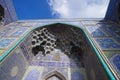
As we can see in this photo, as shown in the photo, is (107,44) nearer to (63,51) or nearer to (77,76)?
(77,76)

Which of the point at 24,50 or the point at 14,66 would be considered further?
the point at 24,50

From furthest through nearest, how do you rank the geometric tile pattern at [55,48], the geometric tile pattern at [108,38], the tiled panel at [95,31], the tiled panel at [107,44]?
the tiled panel at [95,31] < the geometric tile pattern at [55,48] < the tiled panel at [107,44] < the geometric tile pattern at [108,38]

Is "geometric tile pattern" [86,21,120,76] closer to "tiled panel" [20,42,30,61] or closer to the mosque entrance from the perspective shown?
the mosque entrance

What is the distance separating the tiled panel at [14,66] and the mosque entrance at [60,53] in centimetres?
28

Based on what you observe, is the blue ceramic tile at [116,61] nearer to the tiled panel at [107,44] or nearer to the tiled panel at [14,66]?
the tiled panel at [107,44]

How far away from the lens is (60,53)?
4.11 metres

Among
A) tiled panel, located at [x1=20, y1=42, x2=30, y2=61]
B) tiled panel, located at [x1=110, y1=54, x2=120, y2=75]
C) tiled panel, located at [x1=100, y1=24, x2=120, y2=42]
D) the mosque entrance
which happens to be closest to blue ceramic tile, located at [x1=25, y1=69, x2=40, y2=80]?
the mosque entrance

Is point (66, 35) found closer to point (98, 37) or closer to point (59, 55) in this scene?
point (59, 55)

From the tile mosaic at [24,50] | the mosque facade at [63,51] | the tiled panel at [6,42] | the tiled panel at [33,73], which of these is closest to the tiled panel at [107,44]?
the mosque facade at [63,51]

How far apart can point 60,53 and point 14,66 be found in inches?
63.3

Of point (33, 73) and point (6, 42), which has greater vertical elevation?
point (6, 42)

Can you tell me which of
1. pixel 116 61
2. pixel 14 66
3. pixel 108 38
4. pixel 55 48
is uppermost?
pixel 55 48

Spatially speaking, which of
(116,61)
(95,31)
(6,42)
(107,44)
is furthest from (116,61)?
(6,42)

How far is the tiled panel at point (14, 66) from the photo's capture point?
252 cm
